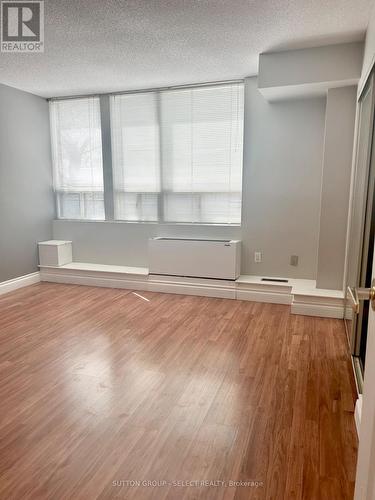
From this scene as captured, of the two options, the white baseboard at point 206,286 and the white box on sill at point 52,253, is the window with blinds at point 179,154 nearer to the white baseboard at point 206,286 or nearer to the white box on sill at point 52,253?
the white baseboard at point 206,286

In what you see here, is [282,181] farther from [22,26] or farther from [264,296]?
[22,26]

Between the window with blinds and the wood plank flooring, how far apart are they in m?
1.64

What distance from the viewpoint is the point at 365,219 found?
90.5 inches

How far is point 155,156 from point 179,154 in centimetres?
34

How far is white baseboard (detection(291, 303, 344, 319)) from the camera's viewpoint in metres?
3.42

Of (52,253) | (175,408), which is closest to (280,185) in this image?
(175,408)

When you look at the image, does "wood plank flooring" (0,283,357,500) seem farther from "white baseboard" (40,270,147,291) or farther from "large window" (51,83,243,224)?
"large window" (51,83,243,224)

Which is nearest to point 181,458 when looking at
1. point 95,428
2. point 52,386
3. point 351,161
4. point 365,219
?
point 95,428

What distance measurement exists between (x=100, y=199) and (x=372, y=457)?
15.2ft

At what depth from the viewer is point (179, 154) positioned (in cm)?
442

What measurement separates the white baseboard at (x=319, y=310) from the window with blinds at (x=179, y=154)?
1.37 meters

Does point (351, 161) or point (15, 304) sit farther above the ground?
point (351, 161)

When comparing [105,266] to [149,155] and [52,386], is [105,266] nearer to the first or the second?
[149,155]

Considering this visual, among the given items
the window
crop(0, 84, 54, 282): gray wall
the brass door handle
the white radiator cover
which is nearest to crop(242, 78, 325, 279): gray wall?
the white radiator cover
